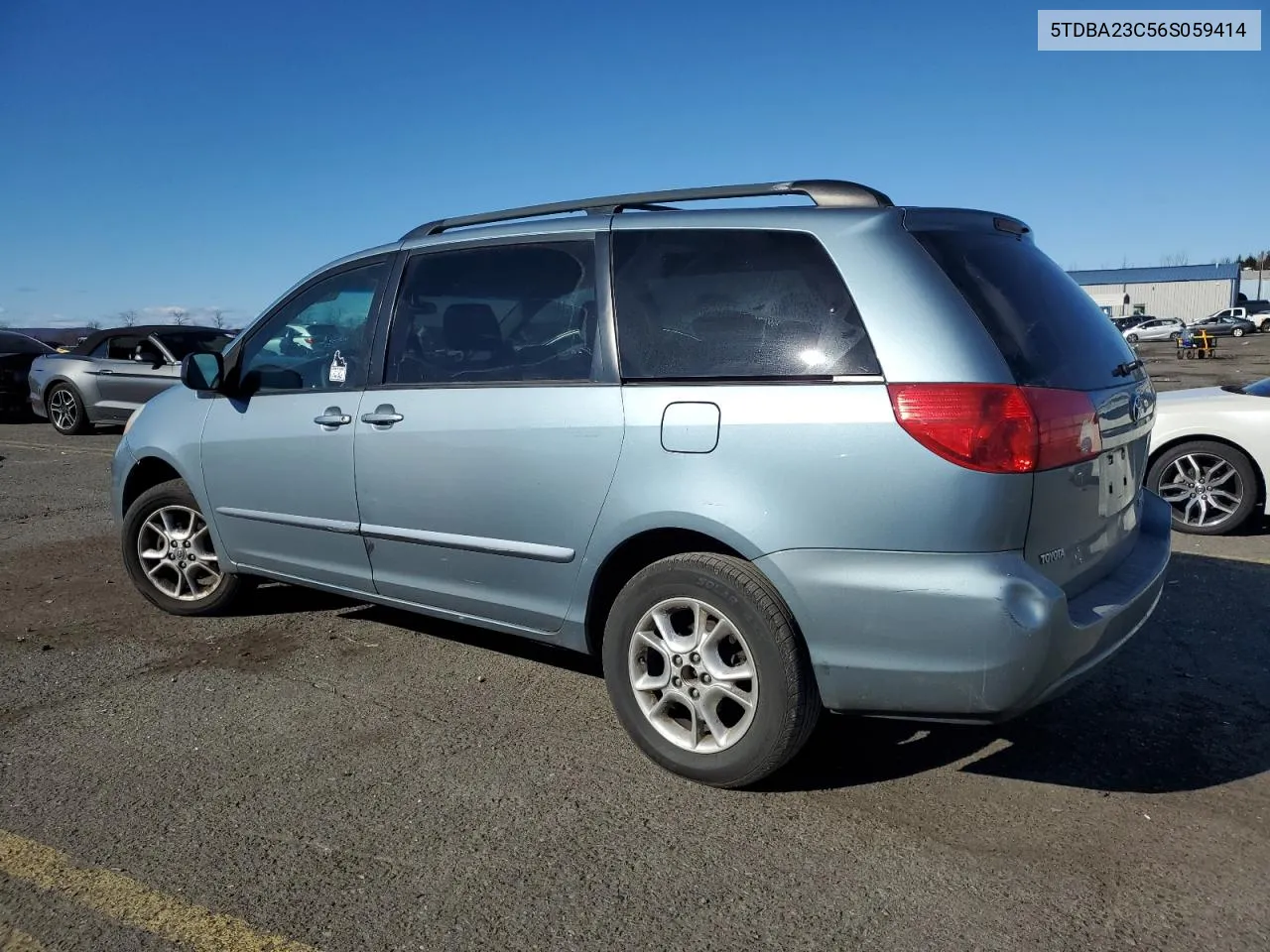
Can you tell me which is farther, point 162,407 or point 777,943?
point 162,407

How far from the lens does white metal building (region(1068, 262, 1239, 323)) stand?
3536 inches

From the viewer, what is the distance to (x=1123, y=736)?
12.2 ft

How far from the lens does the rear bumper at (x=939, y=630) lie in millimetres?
2855

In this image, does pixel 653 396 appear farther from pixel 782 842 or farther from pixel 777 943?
pixel 777 943

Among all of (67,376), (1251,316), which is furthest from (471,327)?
(1251,316)

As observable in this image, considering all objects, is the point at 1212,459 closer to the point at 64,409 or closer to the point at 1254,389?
the point at 1254,389

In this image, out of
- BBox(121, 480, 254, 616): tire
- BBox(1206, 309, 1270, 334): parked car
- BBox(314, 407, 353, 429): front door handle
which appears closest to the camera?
BBox(314, 407, 353, 429): front door handle

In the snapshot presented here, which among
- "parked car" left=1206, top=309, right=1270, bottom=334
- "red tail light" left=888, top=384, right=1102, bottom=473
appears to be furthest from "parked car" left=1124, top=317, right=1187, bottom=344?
"red tail light" left=888, top=384, right=1102, bottom=473

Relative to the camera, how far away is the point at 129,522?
5301mm

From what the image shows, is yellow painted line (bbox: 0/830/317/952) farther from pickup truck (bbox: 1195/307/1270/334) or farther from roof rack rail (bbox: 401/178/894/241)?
pickup truck (bbox: 1195/307/1270/334)

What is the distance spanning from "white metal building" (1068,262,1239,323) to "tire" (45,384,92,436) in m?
86.8

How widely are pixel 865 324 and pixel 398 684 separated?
241cm

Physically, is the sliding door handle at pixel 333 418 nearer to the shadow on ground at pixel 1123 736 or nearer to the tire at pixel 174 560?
the tire at pixel 174 560

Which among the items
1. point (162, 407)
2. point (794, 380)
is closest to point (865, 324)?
point (794, 380)
